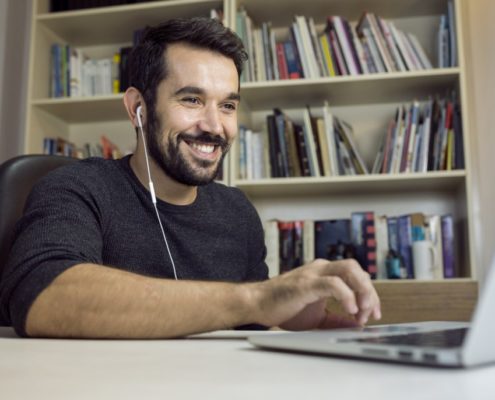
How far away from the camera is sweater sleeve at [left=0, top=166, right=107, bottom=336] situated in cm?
87

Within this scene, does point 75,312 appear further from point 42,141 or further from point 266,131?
point 42,141

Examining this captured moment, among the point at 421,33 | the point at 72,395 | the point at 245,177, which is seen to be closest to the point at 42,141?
the point at 245,177

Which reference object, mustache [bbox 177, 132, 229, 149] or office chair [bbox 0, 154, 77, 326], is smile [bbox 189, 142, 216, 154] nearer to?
mustache [bbox 177, 132, 229, 149]

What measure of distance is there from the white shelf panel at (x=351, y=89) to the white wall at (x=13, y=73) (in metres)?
1.20

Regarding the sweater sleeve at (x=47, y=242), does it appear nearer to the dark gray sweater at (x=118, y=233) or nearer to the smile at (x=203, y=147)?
the dark gray sweater at (x=118, y=233)

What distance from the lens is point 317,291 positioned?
741mm

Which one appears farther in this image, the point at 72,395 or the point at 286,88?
the point at 286,88

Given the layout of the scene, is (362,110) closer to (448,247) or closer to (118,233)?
(448,247)

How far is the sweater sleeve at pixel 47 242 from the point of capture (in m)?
0.87

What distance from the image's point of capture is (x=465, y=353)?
456 mm

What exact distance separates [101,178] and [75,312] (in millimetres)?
543

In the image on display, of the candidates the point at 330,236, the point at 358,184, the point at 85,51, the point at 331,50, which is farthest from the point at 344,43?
the point at 85,51

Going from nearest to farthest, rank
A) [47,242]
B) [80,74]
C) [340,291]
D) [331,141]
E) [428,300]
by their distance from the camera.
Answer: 1. [340,291]
2. [47,242]
3. [428,300]
4. [331,141]
5. [80,74]

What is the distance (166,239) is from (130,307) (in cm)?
58
